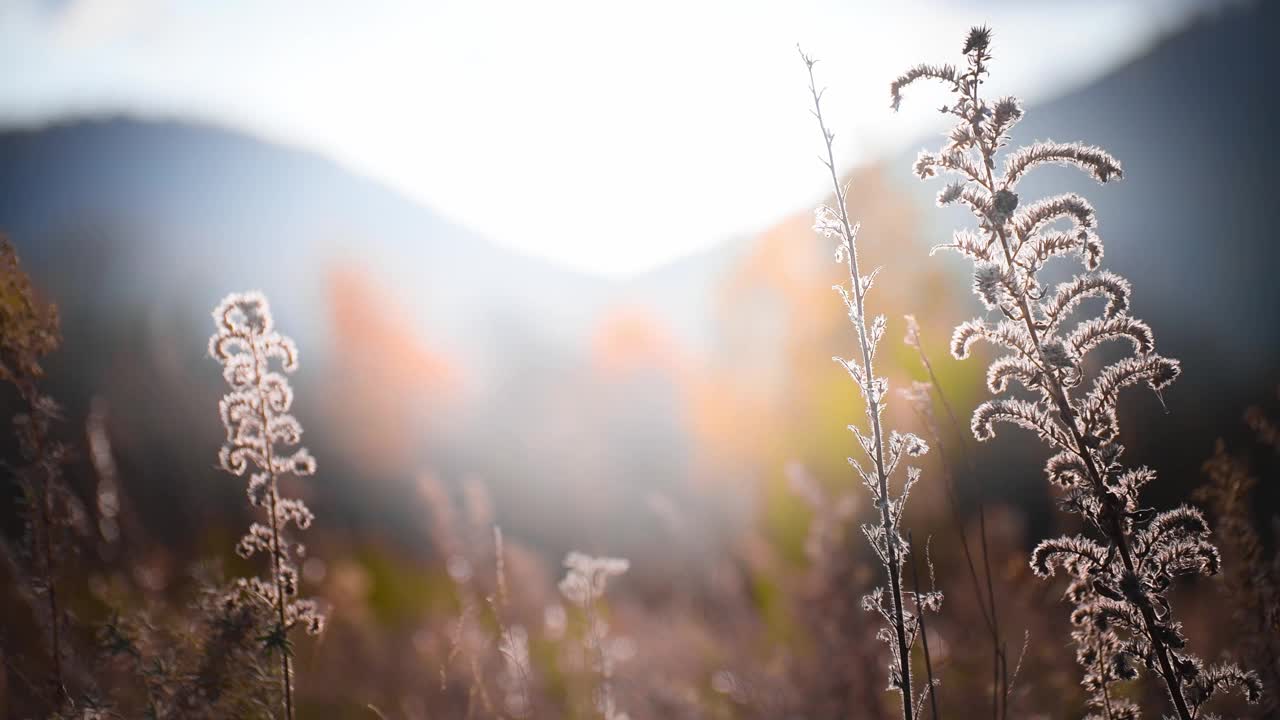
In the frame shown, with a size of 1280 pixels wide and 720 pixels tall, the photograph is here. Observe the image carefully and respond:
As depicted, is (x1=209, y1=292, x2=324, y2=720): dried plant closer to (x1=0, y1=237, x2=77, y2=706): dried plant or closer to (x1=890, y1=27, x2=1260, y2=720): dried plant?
(x1=0, y1=237, x2=77, y2=706): dried plant

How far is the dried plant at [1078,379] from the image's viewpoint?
2.13 meters

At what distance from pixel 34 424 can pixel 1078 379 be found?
3.74 m

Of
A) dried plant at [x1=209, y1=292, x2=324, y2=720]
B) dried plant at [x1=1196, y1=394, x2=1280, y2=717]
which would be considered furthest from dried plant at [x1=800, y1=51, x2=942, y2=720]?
dried plant at [x1=209, y1=292, x2=324, y2=720]

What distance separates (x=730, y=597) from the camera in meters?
5.48

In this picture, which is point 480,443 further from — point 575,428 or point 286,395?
point 286,395

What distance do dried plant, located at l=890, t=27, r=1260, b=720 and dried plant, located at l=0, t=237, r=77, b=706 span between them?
→ 334cm

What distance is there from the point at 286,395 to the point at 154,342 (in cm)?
587

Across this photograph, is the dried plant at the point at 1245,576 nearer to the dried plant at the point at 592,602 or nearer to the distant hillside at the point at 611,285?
the dried plant at the point at 592,602

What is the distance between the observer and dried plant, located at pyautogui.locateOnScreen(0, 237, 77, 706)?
273 cm

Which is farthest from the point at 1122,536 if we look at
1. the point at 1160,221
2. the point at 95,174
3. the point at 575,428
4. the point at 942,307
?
the point at 95,174

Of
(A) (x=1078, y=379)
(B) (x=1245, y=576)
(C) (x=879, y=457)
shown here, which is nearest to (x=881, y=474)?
(C) (x=879, y=457)

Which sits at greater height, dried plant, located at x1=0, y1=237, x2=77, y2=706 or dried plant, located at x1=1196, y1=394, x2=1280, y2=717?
dried plant, located at x1=0, y1=237, x2=77, y2=706

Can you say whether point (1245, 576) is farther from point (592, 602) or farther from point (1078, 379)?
point (592, 602)

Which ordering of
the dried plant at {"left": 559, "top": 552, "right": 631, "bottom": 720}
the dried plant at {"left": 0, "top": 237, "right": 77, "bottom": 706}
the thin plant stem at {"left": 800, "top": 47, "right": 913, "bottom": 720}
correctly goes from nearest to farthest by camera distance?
the thin plant stem at {"left": 800, "top": 47, "right": 913, "bottom": 720}, the dried plant at {"left": 0, "top": 237, "right": 77, "bottom": 706}, the dried plant at {"left": 559, "top": 552, "right": 631, "bottom": 720}
